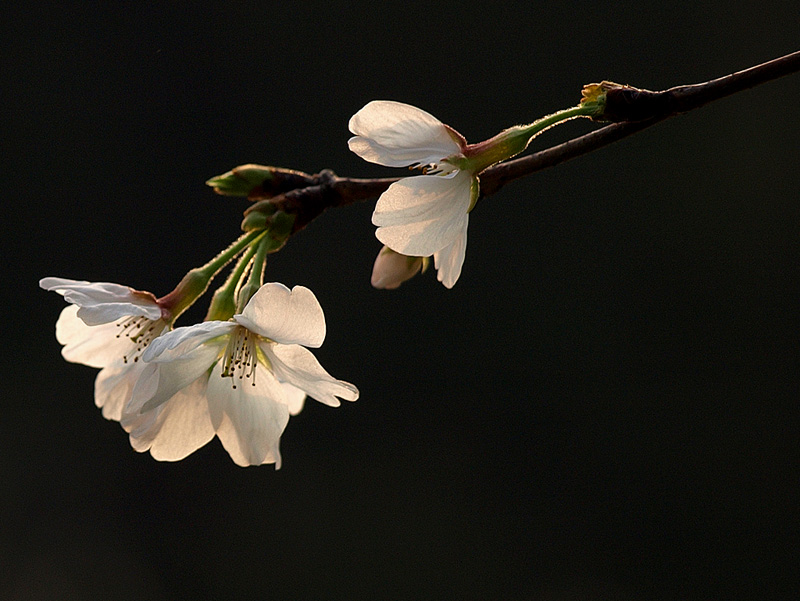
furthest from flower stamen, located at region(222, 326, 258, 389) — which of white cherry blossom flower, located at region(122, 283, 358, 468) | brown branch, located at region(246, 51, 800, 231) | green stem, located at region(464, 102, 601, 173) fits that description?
green stem, located at region(464, 102, 601, 173)

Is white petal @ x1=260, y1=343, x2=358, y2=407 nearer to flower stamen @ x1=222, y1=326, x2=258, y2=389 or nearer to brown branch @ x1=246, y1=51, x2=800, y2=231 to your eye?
flower stamen @ x1=222, y1=326, x2=258, y2=389

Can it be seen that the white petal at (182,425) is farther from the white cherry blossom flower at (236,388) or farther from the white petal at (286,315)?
the white petal at (286,315)

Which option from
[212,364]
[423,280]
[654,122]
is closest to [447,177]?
[654,122]

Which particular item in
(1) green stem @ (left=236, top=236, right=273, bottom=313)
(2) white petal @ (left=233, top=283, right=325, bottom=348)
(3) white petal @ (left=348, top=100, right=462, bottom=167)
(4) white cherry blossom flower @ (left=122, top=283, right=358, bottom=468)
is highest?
(3) white petal @ (left=348, top=100, right=462, bottom=167)

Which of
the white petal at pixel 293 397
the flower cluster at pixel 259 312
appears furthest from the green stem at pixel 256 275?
the white petal at pixel 293 397

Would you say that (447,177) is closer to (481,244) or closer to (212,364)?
(212,364)

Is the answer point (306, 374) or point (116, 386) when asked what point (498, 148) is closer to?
point (306, 374)
